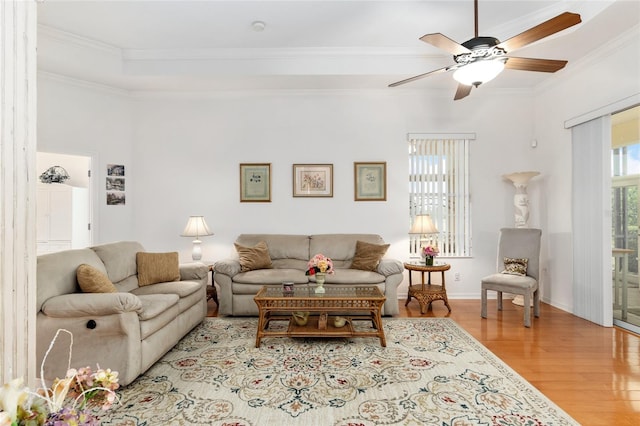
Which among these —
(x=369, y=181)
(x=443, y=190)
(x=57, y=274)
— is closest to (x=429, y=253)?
(x=443, y=190)

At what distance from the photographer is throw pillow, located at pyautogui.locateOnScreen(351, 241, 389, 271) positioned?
13.8 ft

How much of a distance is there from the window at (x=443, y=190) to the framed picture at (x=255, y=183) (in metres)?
2.14

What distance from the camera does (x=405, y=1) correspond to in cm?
326

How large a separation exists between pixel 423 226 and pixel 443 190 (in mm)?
846

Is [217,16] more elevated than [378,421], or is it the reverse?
[217,16]

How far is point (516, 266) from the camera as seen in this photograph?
4078mm

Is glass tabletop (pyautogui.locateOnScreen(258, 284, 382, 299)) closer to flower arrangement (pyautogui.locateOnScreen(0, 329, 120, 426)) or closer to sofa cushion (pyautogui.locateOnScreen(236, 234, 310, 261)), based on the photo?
sofa cushion (pyautogui.locateOnScreen(236, 234, 310, 261))

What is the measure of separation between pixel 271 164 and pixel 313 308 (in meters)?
2.55

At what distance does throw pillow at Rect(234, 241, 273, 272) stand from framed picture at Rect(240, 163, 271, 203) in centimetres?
80

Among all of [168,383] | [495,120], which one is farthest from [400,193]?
[168,383]

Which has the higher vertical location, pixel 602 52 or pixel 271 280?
pixel 602 52

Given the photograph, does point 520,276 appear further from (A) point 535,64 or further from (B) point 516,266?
(A) point 535,64

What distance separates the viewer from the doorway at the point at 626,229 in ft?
12.3

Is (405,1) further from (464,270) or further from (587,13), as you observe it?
(464,270)
